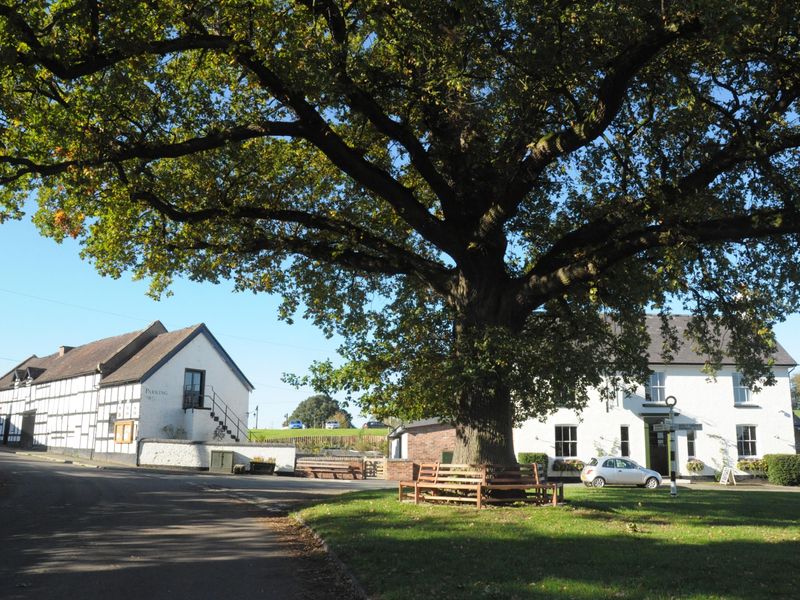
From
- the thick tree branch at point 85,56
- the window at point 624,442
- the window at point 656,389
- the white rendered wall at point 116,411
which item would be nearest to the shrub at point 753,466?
the window at point 656,389

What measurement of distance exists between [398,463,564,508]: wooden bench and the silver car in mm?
17477

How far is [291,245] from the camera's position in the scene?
16156 mm

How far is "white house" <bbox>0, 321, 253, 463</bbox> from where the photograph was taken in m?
41.0

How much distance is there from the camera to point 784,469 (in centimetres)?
3528

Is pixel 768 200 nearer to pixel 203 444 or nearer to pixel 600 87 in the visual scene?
pixel 600 87

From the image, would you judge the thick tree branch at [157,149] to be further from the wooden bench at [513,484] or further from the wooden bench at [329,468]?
the wooden bench at [329,468]

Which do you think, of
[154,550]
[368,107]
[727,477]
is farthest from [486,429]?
[727,477]

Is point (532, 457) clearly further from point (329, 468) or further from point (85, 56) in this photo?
point (85, 56)

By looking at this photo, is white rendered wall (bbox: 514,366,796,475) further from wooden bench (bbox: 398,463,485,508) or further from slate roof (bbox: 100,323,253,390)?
wooden bench (bbox: 398,463,485,508)

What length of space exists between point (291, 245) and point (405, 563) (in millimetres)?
8931

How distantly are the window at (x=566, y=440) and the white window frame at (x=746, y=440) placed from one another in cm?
841

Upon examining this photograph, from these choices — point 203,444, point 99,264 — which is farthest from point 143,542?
point 203,444

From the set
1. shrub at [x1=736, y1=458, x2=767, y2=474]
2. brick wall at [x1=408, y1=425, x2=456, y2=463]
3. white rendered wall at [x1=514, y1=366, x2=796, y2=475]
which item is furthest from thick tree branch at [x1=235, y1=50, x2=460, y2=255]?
shrub at [x1=736, y1=458, x2=767, y2=474]

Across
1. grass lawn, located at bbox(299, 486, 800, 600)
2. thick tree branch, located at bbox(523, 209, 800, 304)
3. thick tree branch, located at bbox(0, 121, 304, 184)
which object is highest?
thick tree branch, located at bbox(0, 121, 304, 184)
